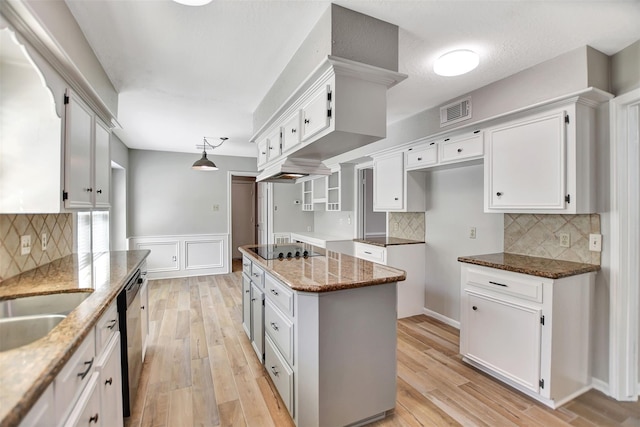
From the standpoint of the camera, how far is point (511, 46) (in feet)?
6.53

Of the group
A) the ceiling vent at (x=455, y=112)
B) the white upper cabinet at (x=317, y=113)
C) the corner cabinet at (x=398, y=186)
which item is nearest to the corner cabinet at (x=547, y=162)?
the ceiling vent at (x=455, y=112)

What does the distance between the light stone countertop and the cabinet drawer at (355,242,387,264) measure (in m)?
1.08

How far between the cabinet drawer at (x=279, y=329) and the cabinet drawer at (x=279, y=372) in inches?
2.3

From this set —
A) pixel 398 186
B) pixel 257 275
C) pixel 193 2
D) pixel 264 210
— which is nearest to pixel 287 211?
pixel 264 210

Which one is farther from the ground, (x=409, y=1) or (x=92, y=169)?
(x=409, y=1)

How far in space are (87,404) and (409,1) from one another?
2.32 m

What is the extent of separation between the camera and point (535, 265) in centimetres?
217

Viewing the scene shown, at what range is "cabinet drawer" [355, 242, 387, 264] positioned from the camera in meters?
3.44

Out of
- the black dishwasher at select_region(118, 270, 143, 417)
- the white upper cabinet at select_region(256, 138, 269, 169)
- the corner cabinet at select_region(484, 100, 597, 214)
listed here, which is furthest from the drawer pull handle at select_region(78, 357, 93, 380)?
the corner cabinet at select_region(484, 100, 597, 214)

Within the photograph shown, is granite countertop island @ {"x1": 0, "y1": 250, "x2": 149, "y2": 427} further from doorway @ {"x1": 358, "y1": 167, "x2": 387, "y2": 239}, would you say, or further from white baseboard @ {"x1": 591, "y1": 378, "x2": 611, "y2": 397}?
white baseboard @ {"x1": 591, "y1": 378, "x2": 611, "y2": 397}

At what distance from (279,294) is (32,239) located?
62.7 inches

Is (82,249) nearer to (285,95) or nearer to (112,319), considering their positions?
(112,319)

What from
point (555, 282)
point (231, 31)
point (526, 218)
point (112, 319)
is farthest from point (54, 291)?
point (526, 218)

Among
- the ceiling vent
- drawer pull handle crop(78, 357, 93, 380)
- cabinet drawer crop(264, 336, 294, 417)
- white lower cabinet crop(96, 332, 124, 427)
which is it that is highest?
the ceiling vent
